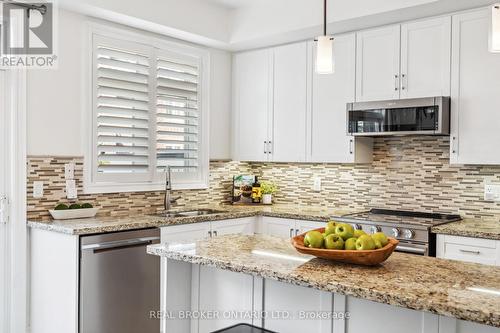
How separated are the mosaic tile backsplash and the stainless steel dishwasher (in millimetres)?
671

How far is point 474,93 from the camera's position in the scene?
11.7 ft

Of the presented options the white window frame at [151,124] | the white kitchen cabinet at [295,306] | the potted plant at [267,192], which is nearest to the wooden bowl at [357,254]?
the white kitchen cabinet at [295,306]

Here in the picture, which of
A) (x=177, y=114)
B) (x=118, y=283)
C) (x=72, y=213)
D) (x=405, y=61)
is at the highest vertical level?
(x=405, y=61)

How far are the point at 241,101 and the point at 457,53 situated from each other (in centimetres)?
221

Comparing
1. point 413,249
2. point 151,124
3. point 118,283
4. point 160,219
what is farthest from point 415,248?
point 151,124

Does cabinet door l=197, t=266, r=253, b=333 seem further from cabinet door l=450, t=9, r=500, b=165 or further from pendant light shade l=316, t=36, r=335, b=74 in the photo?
cabinet door l=450, t=9, r=500, b=165

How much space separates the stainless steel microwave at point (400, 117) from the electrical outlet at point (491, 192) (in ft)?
1.84

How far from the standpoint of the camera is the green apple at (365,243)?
1888 mm

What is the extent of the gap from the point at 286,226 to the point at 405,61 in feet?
5.63

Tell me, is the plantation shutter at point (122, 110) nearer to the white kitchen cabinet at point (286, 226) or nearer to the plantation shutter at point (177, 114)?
the plantation shutter at point (177, 114)

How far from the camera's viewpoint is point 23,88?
11.3 feet

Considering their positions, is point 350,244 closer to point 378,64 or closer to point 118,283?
point 118,283

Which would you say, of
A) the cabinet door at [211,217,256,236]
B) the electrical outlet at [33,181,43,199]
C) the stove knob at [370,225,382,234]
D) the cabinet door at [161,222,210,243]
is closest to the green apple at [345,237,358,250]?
the stove knob at [370,225,382,234]

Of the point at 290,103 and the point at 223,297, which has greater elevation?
the point at 290,103
